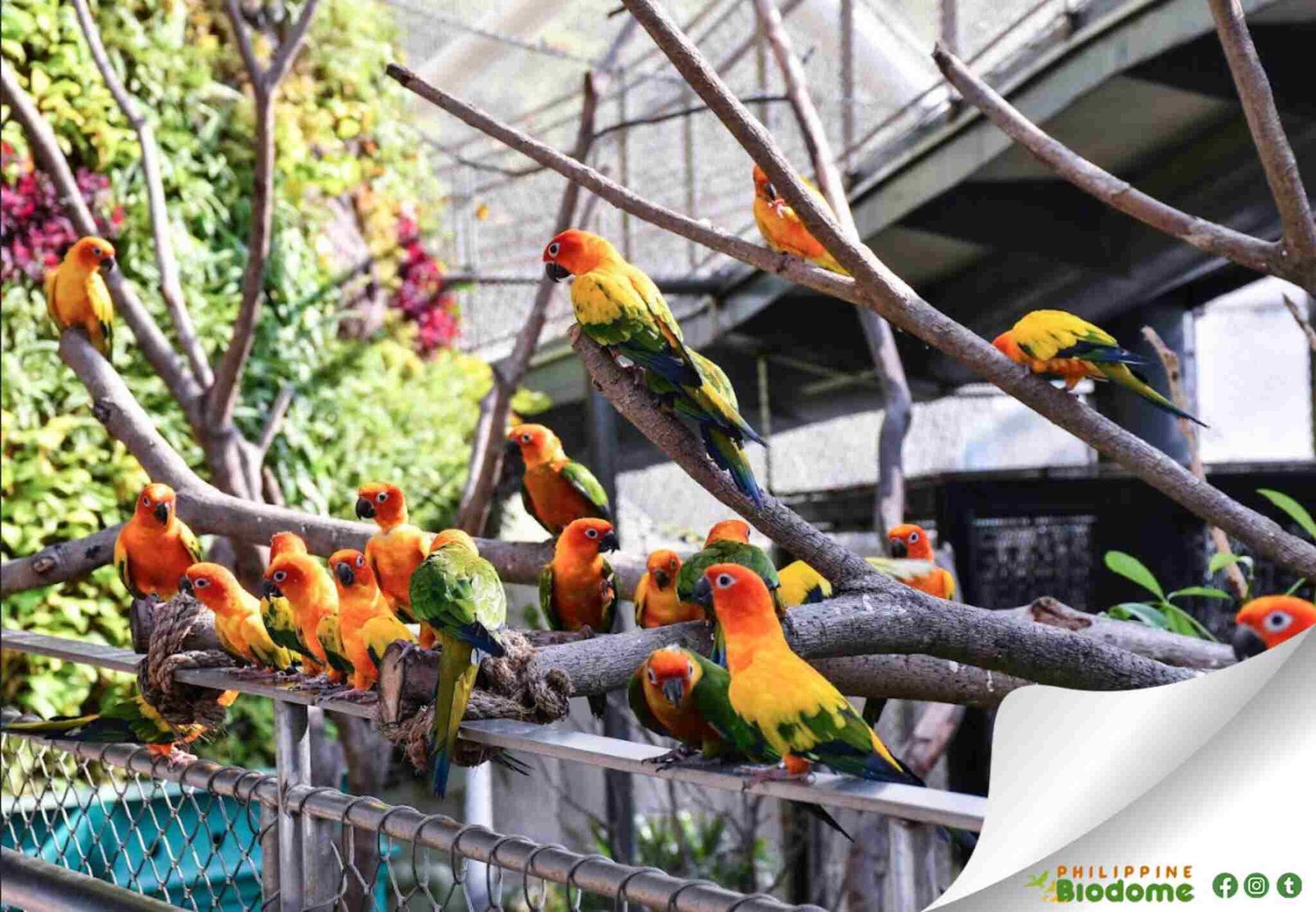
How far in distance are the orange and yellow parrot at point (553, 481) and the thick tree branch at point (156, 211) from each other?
1674 millimetres

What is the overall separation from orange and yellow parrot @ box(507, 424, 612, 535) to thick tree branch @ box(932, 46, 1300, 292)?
947 millimetres

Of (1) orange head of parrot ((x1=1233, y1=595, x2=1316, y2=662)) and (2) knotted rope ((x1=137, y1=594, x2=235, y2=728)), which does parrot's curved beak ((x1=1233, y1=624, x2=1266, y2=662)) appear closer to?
(1) orange head of parrot ((x1=1233, y1=595, x2=1316, y2=662))

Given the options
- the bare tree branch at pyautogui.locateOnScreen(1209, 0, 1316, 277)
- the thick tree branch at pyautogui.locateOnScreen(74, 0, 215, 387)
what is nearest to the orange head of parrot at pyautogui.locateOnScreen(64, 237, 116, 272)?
the thick tree branch at pyautogui.locateOnScreen(74, 0, 215, 387)

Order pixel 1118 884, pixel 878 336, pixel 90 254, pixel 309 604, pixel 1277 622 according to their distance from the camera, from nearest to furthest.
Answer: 1. pixel 1118 884
2. pixel 1277 622
3. pixel 309 604
4. pixel 90 254
5. pixel 878 336

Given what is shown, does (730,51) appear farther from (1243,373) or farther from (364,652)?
(364,652)

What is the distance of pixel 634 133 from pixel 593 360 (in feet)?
14.0

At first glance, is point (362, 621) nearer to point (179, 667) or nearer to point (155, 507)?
point (179, 667)

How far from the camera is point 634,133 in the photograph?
593 cm

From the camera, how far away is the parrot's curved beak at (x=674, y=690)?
1.28m

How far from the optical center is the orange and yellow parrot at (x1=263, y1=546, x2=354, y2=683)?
Result: 1.71 metres

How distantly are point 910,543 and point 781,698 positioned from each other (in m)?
1.38

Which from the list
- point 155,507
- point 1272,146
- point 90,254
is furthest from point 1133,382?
point 90,254

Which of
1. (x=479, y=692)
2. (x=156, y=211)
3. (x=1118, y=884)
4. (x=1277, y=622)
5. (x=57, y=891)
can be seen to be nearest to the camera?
(x=1118, y=884)

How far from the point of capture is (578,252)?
1.96 meters
